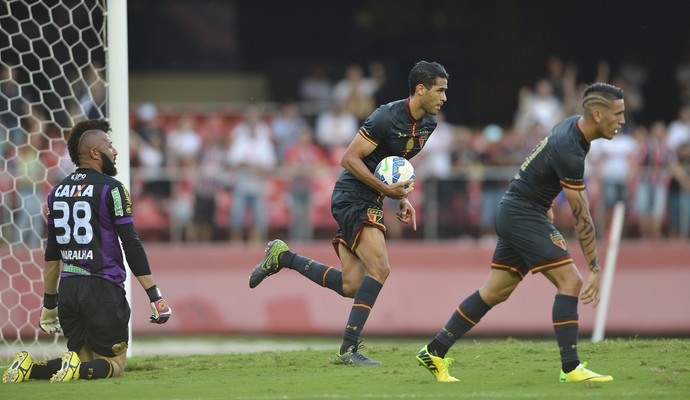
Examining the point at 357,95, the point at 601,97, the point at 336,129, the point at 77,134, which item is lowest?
the point at 77,134

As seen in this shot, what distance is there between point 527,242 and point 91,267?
3292 millimetres

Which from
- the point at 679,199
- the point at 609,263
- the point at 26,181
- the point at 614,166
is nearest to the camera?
the point at 26,181

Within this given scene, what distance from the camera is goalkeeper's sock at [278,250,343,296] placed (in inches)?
387

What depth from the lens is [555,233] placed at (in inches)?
315

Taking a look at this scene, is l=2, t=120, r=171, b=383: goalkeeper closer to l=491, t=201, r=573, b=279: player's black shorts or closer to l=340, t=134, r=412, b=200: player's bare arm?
l=340, t=134, r=412, b=200: player's bare arm

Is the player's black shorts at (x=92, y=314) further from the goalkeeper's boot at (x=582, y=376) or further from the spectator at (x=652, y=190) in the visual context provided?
the spectator at (x=652, y=190)

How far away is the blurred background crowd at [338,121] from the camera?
625 inches

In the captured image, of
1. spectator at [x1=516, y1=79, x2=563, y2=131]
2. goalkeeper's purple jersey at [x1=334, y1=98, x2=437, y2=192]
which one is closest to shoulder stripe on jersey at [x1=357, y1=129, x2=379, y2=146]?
goalkeeper's purple jersey at [x1=334, y1=98, x2=437, y2=192]

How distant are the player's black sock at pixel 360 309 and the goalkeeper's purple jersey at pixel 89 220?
191cm

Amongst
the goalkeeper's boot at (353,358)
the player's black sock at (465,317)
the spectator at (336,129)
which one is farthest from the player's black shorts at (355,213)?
the spectator at (336,129)

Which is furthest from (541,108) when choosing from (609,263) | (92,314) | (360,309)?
(92,314)

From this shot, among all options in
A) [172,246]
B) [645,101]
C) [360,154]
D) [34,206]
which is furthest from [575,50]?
[360,154]

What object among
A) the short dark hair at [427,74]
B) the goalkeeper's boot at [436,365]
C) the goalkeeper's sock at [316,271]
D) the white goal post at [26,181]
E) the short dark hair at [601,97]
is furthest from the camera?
the white goal post at [26,181]

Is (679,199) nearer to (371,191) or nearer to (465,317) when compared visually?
(371,191)
